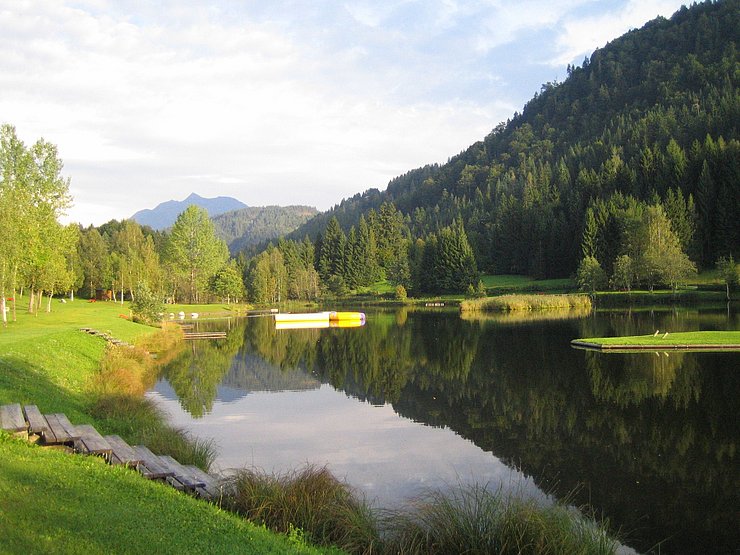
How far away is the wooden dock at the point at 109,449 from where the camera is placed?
1046cm

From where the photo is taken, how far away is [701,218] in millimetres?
94500

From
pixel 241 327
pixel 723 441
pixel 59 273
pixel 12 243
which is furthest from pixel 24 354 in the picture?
pixel 241 327

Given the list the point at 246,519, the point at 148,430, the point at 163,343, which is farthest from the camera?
the point at 163,343

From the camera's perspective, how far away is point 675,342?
109ft

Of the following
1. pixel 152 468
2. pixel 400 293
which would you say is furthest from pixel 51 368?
pixel 400 293

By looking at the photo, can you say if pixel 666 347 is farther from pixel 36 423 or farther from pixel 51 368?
pixel 36 423

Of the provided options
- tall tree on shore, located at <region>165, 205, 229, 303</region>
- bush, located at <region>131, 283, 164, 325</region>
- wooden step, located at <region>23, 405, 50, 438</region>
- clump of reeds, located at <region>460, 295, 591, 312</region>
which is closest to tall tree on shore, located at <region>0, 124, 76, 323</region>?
bush, located at <region>131, 283, 164, 325</region>

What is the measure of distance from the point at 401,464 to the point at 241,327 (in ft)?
170

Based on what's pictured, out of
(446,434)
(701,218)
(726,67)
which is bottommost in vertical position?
(446,434)

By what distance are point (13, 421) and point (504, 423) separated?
14.1 metres

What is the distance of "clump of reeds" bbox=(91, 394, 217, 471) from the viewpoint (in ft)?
46.0

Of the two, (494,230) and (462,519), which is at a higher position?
(494,230)

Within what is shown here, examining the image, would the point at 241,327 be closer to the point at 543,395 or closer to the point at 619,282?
the point at 543,395

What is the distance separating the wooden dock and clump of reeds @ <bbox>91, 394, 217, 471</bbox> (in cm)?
141
